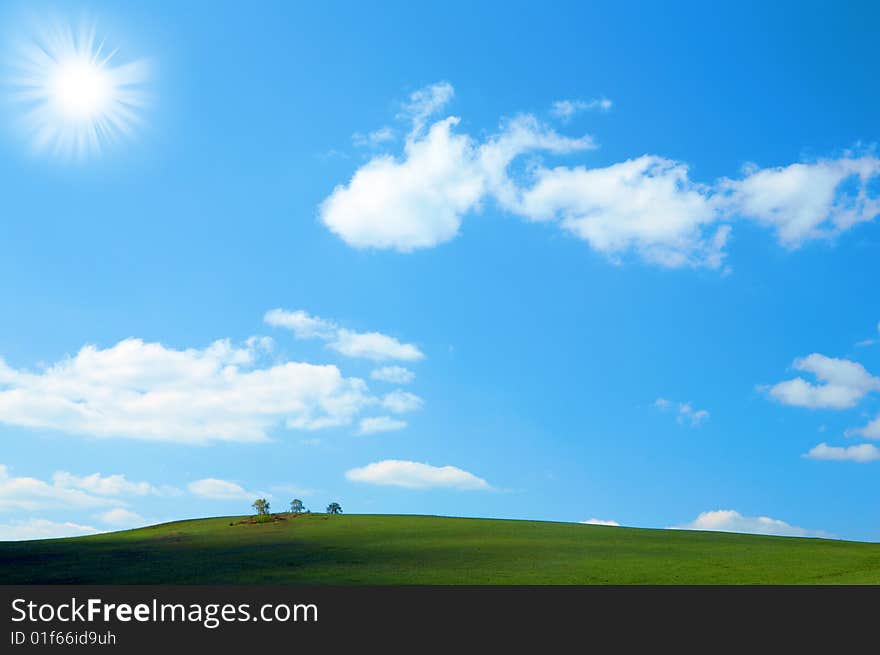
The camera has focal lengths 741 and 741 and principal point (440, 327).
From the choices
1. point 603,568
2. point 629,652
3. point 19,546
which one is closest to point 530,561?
point 603,568

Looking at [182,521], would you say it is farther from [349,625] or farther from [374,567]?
[349,625]

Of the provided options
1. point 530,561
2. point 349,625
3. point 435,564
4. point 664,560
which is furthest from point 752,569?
point 349,625

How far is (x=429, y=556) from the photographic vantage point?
4241cm

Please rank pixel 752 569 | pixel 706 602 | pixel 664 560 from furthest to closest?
1. pixel 664 560
2. pixel 752 569
3. pixel 706 602

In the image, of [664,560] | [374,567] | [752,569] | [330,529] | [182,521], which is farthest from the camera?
[182,521]

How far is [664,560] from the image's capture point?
133 feet

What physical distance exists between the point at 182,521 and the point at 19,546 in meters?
16.0

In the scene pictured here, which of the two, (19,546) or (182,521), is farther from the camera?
(182,521)

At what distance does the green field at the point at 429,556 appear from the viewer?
3431cm

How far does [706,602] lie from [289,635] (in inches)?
578

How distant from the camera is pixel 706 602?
1033 inches

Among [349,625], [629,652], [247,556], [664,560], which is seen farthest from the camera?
[247,556]

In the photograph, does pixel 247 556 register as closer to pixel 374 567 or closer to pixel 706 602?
pixel 374 567

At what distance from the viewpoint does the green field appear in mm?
34312
